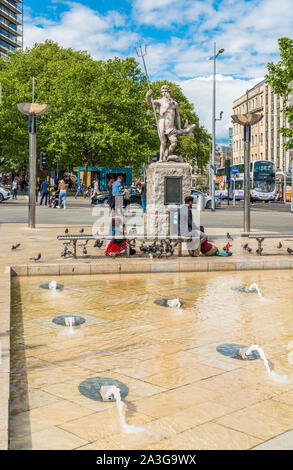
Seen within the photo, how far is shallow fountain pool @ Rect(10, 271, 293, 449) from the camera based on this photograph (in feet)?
11.0

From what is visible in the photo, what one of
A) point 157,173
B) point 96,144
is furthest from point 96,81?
point 157,173

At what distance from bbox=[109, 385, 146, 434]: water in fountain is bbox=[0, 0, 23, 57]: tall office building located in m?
101

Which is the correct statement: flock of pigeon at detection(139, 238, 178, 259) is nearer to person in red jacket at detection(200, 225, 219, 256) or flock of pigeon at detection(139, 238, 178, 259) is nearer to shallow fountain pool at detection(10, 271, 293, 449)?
person in red jacket at detection(200, 225, 219, 256)

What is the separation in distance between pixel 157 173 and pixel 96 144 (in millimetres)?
30612

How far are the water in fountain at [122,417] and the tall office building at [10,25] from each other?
100746 mm

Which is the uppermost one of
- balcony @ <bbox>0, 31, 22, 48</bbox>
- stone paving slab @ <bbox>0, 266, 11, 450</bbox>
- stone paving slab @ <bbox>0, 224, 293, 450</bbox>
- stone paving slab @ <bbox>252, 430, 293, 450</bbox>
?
balcony @ <bbox>0, 31, 22, 48</bbox>

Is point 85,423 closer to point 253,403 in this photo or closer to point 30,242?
point 253,403

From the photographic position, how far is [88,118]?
45.2 meters

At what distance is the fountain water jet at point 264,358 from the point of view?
4366mm

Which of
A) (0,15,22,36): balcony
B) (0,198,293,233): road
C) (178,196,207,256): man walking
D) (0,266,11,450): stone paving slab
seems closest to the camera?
→ (0,266,11,450): stone paving slab

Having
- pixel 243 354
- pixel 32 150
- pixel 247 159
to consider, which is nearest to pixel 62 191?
pixel 32 150

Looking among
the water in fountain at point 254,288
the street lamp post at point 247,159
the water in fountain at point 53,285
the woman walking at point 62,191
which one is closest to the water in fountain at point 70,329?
the water in fountain at point 53,285

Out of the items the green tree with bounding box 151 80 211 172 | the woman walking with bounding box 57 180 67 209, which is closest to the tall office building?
the green tree with bounding box 151 80 211 172

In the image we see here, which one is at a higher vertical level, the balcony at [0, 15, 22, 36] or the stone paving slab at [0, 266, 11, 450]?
the balcony at [0, 15, 22, 36]
